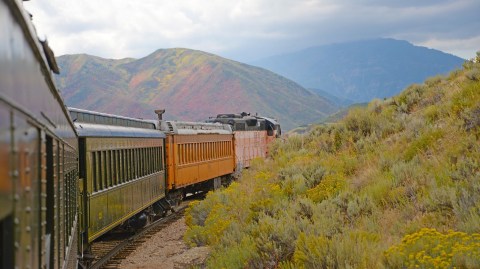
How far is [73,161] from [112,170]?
184 inches

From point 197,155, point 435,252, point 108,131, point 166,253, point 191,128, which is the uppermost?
point 191,128

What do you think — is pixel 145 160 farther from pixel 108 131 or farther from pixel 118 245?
pixel 108 131

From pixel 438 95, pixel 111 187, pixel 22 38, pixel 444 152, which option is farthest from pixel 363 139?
pixel 22 38

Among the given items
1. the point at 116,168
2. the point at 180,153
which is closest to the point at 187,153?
the point at 180,153

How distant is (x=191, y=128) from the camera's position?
2228 cm

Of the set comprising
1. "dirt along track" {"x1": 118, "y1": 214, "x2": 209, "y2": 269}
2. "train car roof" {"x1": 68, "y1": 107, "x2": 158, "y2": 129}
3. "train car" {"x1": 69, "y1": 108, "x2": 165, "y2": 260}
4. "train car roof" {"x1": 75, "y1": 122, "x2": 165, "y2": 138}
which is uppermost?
"train car roof" {"x1": 68, "y1": 107, "x2": 158, "y2": 129}

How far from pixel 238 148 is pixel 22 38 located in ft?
91.6

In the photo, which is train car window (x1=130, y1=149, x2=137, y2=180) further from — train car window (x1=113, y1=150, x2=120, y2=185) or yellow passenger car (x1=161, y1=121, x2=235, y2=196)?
yellow passenger car (x1=161, y1=121, x2=235, y2=196)

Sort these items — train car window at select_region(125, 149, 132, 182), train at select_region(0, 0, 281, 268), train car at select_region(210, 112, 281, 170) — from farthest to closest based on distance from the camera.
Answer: train car at select_region(210, 112, 281, 170) < train car window at select_region(125, 149, 132, 182) < train at select_region(0, 0, 281, 268)

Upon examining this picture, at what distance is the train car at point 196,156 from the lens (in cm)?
2003

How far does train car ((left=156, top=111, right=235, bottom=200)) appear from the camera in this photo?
20031 mm

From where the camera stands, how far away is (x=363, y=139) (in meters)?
16.3

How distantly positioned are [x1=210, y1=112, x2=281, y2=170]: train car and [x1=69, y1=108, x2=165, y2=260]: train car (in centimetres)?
1327

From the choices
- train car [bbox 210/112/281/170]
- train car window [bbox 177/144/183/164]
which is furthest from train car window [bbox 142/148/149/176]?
train car [bbox 210/112/281/170]
